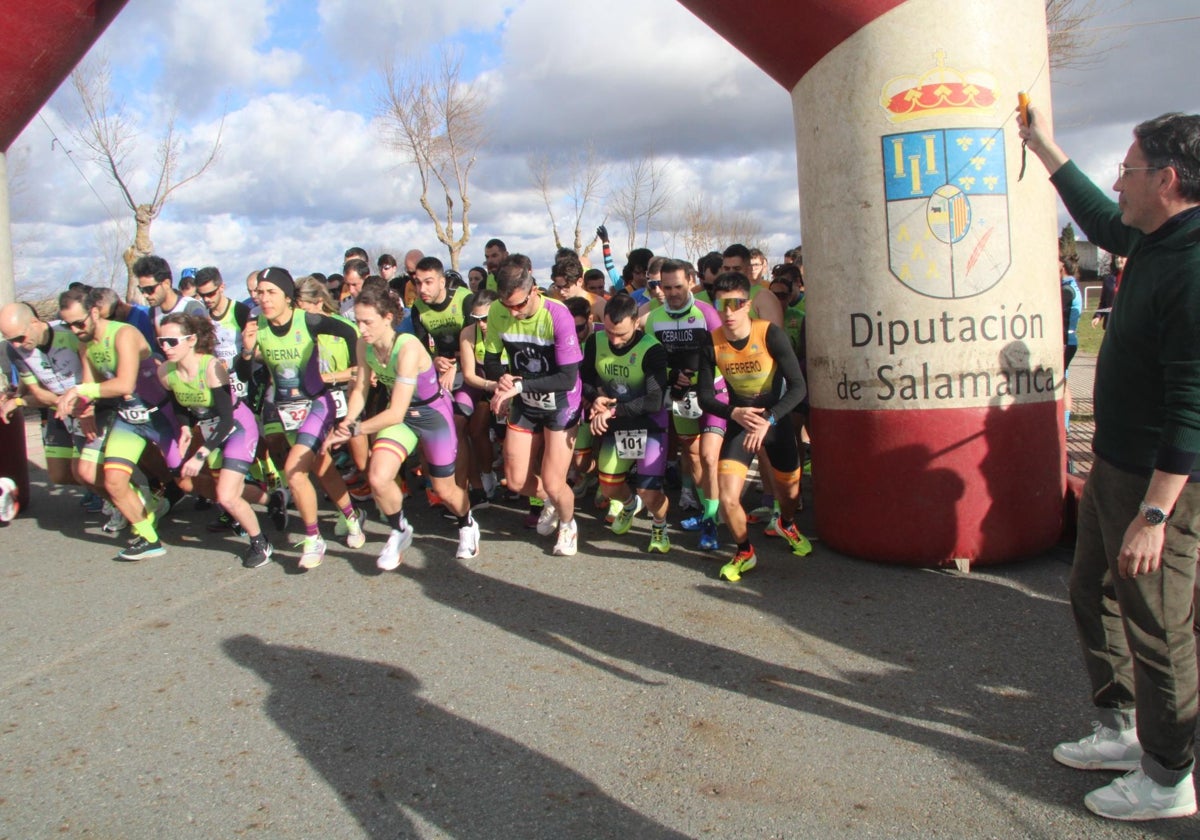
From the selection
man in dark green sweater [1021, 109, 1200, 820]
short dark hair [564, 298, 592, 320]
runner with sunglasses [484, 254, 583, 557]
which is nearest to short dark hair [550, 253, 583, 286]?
short dark hair [564, 298, 592, 320]

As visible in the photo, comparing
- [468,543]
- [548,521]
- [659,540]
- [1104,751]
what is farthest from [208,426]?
[1104,751]

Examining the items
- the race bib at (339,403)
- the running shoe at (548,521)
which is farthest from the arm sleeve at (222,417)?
the running shoe at (548,521)

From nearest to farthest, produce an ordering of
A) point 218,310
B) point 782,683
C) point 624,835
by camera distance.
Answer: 1. point 624,835
2. point 782,683
3. point 218,310

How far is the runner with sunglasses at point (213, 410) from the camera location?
610 cm

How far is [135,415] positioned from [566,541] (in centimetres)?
360

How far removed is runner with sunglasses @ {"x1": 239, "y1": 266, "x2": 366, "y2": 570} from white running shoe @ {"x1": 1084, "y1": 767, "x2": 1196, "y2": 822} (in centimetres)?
498

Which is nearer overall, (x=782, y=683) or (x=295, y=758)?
(x=295, y=758)

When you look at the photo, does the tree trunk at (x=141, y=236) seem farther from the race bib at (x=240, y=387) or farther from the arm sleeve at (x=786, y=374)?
the arm sleeve at (x=786, y=374)

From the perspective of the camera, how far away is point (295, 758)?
344cm

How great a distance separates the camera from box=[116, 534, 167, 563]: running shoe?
21.4 ft

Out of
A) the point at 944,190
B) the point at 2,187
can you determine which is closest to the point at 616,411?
the point at 944,190

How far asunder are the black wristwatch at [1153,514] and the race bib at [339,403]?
5.40 meters

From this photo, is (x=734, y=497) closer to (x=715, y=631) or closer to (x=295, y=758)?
(x=715, y=631)

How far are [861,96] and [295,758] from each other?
4698mm
